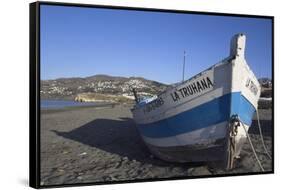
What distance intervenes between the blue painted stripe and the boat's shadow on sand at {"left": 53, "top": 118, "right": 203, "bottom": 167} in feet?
0.40

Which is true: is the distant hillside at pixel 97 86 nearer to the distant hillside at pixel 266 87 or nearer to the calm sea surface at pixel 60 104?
the calm sea surface at pixel 60 104

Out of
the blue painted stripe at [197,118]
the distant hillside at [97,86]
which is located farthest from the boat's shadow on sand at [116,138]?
the distant hillside at [97,86]

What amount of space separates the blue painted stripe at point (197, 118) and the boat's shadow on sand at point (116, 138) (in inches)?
4.8

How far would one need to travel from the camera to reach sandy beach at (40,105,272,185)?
4.82 metres

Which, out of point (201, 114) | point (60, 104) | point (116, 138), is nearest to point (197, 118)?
point (201, 114)

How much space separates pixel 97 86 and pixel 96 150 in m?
0.55

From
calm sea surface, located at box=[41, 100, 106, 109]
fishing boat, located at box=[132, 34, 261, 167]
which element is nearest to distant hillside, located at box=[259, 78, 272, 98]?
fishing boat, located at box=[132, 34, 261, 167]

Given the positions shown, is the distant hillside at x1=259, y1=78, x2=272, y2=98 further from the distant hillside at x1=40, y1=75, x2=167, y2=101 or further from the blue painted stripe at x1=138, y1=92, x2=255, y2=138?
the distant hillside at x1=40, y1=75, x2=167, y2=101

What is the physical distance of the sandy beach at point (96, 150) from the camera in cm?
482

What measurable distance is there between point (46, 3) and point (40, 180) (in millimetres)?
1444

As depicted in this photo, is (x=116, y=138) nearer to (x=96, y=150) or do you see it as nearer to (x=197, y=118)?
(x=96, y=150)

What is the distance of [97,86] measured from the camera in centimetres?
500

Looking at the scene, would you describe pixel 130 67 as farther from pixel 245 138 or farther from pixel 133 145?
pixel 245 138

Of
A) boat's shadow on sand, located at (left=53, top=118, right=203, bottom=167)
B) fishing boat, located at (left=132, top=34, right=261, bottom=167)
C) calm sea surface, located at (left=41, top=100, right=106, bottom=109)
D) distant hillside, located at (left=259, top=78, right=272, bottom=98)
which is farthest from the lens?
distant hillside, located at (left=259, top=78, right=272, bottom=98)
